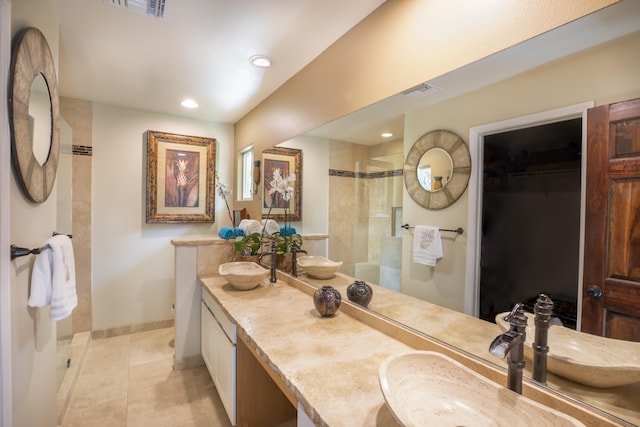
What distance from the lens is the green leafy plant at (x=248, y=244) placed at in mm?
2516

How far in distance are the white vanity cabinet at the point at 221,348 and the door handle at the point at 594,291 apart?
5.01 ft

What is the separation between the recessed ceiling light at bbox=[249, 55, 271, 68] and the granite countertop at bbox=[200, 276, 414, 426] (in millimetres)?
1648

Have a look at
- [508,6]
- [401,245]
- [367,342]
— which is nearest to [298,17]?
[508,6]

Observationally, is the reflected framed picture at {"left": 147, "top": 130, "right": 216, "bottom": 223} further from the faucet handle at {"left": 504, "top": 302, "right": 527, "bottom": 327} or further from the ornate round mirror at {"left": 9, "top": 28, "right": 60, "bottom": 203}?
the faucet handle at {"left": 504, "top": 302, "right": 527, "bottom": 327}

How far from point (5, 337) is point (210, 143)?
2862mm

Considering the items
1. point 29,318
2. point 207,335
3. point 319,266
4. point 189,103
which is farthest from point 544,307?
point 189,103

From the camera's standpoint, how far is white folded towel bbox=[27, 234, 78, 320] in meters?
1.24

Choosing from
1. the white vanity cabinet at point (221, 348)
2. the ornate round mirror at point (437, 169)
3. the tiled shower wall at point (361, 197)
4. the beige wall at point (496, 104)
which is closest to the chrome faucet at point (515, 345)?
the beige wall at point (496, 104)

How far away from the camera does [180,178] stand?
341 centimetres

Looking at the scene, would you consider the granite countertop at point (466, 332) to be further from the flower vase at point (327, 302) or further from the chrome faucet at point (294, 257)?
the chrome faucet at point (294, 257)

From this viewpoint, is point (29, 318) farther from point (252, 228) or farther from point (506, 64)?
point (506, 64)

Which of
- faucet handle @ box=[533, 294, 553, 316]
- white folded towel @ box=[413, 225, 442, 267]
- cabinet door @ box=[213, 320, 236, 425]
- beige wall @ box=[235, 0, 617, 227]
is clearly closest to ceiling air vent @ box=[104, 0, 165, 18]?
beige wall @ box=[235, 0, 617, 227]

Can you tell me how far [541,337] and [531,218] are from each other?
13.6 inches

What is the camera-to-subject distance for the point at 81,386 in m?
2.29
